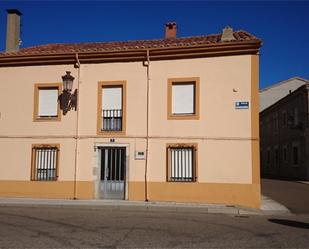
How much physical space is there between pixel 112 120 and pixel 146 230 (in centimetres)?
789

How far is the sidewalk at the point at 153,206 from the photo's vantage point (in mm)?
14570

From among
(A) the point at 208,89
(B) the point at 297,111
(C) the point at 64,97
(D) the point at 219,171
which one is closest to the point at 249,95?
(A) the point at 208,89

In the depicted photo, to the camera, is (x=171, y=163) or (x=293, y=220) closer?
(x=293, y=220)

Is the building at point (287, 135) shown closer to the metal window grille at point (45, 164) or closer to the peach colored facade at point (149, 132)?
the peach colored facade at point (149, 132)

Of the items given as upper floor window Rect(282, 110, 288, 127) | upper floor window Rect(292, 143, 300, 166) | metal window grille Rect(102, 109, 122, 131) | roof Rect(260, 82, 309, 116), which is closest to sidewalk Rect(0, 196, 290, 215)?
metal window grille Rect(102, 109, 122, 131)

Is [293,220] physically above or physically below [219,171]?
below

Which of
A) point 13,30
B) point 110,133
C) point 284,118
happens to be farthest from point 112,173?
point 284,118

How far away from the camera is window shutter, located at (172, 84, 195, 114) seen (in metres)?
17.0

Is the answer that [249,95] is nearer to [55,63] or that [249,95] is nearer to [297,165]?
[55,63]

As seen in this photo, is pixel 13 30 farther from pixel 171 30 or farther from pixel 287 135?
pixel 287 135

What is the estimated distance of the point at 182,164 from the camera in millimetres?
16875

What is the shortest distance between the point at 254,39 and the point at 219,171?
16.0 ft

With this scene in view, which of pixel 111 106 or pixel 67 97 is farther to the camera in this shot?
pixel 67 97

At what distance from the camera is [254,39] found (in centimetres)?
1625
